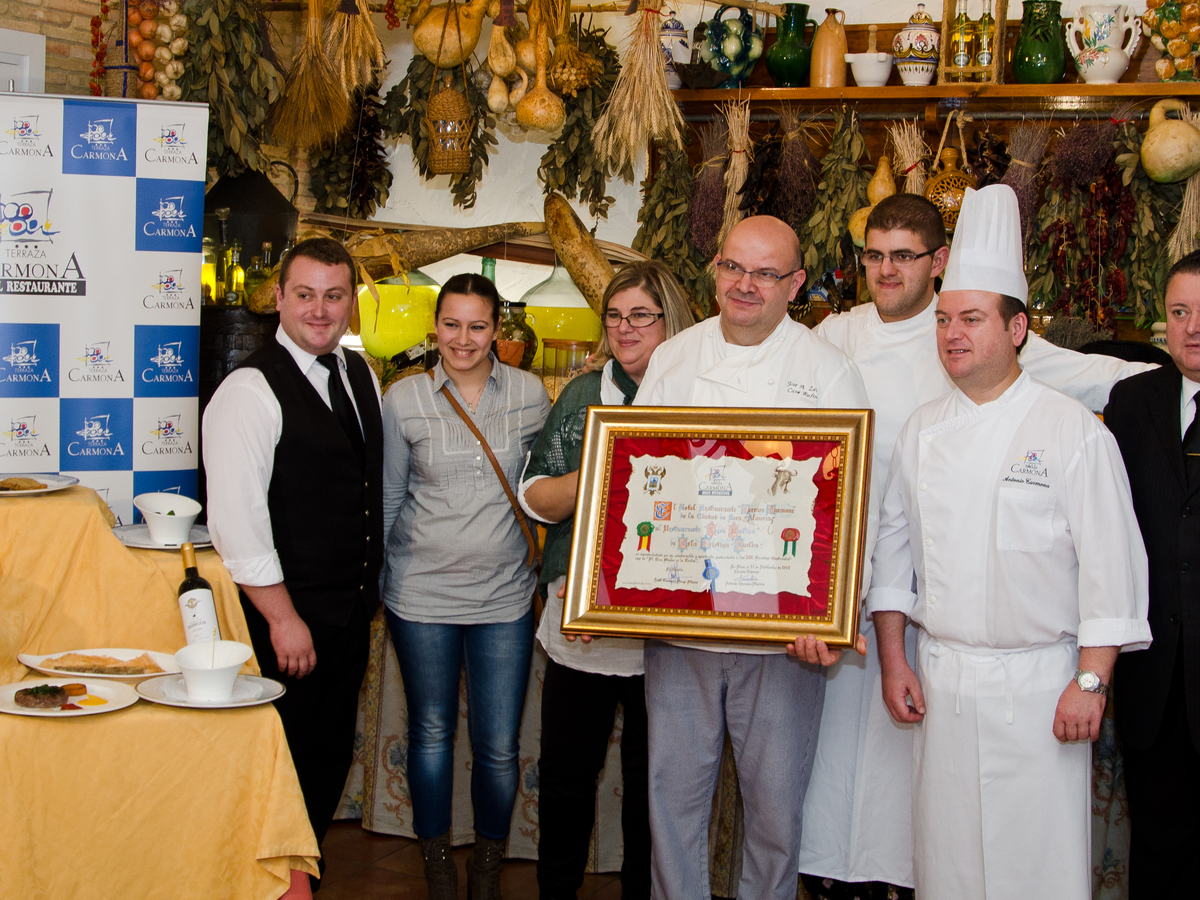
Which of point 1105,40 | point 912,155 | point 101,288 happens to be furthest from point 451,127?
point 1105,40

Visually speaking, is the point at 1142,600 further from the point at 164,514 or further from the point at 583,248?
the point at 583,248

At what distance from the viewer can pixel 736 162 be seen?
444 cm

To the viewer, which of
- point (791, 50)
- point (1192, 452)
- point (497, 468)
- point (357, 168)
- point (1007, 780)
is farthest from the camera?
point (357, 168)

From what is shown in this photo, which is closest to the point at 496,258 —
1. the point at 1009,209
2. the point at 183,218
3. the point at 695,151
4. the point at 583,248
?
the point at 583,248

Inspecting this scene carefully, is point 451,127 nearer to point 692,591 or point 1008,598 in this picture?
point 692,591

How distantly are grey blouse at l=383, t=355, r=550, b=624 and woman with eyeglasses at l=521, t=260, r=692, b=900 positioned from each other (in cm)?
13

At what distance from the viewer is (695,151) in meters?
4.84

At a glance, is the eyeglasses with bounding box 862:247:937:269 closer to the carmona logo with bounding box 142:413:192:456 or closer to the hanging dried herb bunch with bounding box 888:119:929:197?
the hanging dried herb bunch with bounding box 888:119:929:197

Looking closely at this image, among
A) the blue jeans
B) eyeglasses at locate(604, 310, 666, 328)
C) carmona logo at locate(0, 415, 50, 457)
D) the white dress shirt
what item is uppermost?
eyeglasses at locate(604, 310, 666, 328)

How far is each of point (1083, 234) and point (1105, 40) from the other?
71cm

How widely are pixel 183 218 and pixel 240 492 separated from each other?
4.92 ft

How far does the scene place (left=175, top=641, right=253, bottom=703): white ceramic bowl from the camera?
6.89ft

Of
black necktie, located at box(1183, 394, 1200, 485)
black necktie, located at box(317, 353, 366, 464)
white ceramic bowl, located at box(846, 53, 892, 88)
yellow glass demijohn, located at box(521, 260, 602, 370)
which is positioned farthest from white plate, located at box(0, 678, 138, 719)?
white ceramic bowl, located at box(846, 53, 892, 88)

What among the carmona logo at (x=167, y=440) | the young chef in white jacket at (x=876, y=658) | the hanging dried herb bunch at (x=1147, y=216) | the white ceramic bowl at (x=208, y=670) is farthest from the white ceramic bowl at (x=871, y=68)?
the white ceramic bowl at (x=208, y=670)
